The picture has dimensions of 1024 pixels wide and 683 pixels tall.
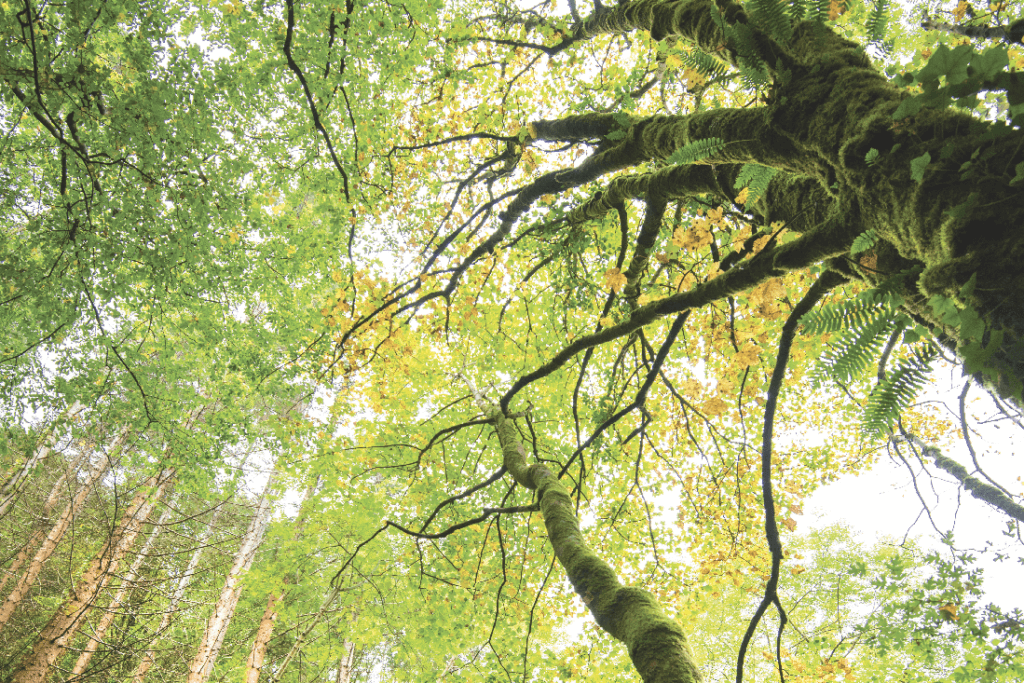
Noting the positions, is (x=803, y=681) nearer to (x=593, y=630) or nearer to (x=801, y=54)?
(x=593, y=630)

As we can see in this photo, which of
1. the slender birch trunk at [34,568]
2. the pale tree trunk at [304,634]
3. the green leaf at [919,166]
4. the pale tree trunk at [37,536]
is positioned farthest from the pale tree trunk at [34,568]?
the green leaf at [919,166]

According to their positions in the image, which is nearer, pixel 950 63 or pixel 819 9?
pixel 950 63

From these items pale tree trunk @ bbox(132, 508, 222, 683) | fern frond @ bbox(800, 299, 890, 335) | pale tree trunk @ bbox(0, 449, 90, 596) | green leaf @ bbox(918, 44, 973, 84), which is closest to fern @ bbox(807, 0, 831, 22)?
green leaf @ bbox(918, 44, 973, 84)

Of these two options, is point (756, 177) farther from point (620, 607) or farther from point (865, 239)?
point (620, 607)

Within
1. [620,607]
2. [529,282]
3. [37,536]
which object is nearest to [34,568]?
[37,536]

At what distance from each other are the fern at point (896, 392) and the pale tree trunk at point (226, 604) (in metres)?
8.63

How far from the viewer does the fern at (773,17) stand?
1402 millimetres

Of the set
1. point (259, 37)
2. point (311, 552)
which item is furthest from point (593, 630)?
point (259, 37)

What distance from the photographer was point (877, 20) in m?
1.51

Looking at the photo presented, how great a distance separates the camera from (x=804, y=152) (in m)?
1.43

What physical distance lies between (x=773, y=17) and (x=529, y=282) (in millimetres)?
4511

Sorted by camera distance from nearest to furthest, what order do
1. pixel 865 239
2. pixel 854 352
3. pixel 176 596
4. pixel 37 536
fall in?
pixel 854 352
pixel 865 239
pixel 37 536
pixel 176 596

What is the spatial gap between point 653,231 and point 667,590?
17.4ft

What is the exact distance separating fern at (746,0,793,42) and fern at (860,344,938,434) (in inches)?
43.8
